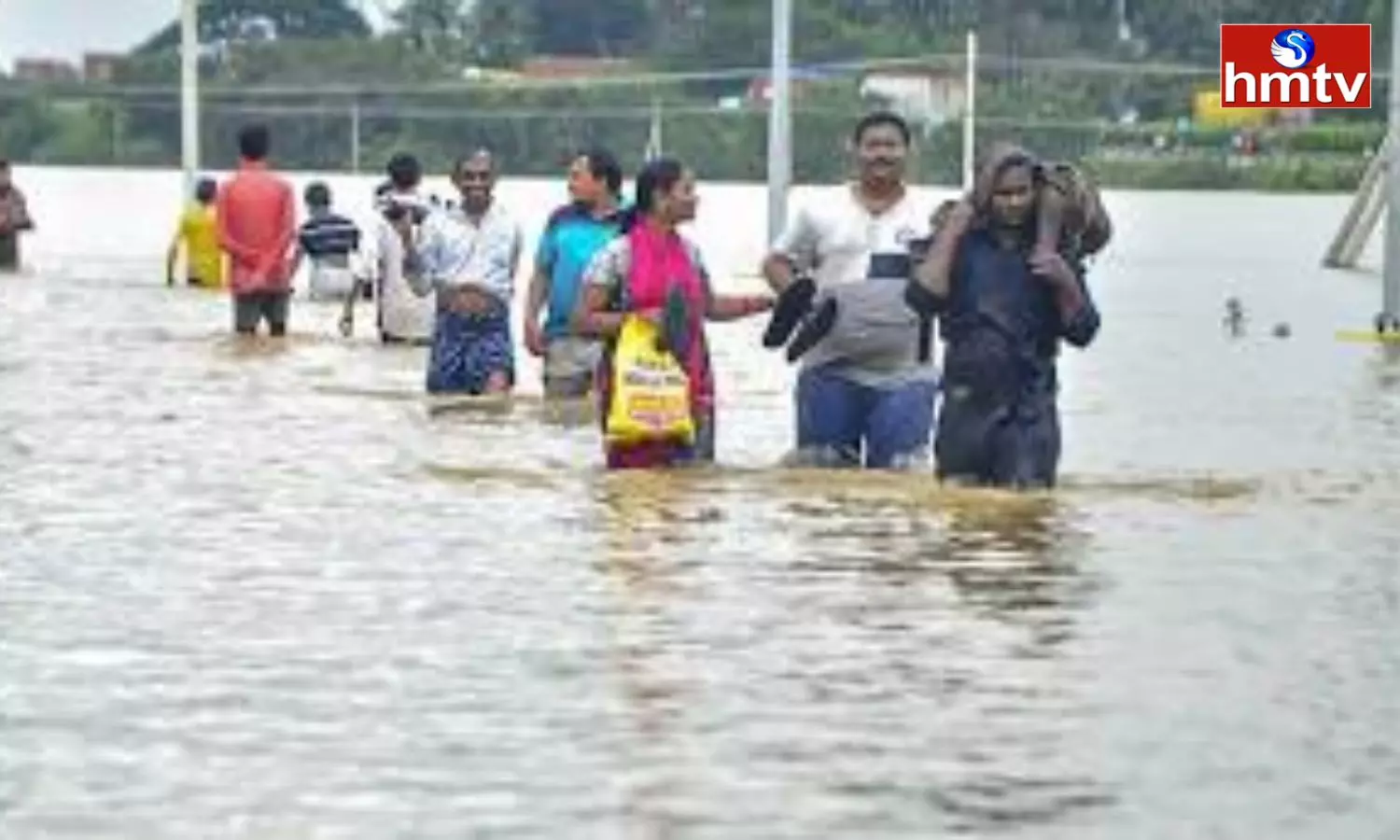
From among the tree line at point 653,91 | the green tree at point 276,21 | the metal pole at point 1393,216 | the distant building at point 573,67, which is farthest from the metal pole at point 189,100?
the green tree at point 276,21

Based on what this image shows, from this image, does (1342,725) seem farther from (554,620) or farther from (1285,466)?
(1285,466)

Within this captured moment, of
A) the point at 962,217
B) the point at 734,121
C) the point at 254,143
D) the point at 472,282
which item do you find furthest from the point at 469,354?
the point at 734,121

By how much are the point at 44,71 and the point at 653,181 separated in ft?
303

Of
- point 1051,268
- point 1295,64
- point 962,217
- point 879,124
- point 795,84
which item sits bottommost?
point 1051,268

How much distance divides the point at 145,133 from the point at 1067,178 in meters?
93.1

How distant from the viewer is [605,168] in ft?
52.9

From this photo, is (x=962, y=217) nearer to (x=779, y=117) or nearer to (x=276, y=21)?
(x=779, y=117)

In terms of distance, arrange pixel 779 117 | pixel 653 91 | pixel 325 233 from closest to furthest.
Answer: pixel 325 233, pixel 779 117, pixel 653 91

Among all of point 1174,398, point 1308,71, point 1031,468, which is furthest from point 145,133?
point 1031,468

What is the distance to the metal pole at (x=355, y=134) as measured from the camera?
301ft

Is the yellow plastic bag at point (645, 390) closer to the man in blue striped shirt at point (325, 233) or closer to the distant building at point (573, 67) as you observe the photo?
the man in blue striped shirt at point (325, 233)

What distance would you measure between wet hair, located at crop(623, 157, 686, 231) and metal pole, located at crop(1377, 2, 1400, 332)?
1614 cm

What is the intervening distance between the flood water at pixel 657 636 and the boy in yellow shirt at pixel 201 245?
14583 millimetres

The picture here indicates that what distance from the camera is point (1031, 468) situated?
42.2ft
